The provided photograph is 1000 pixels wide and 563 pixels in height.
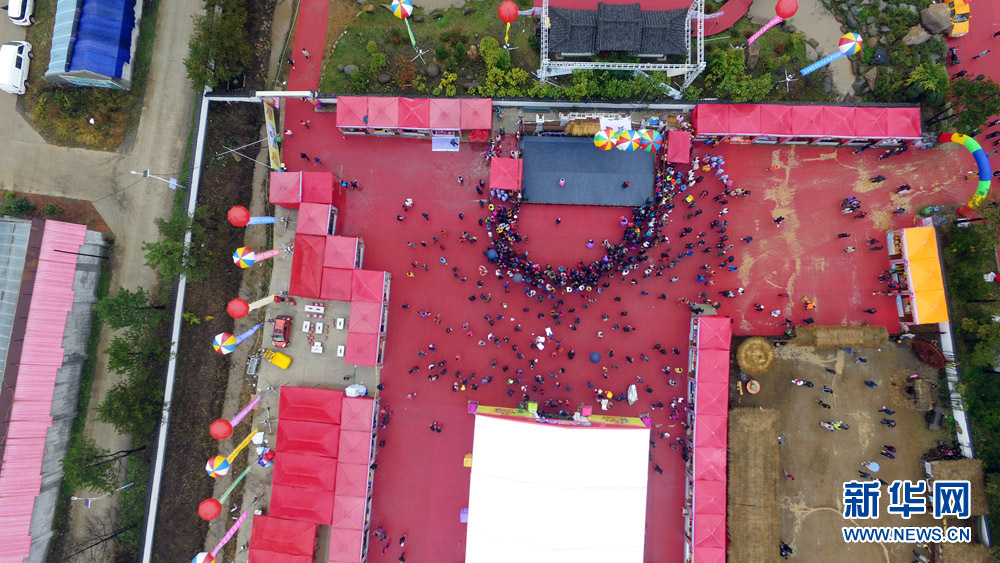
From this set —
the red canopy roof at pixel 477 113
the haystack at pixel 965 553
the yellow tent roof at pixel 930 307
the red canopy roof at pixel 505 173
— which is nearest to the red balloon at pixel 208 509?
the red canopy roof at pixel 505 173

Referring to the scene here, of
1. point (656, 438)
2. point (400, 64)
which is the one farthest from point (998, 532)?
point (400, 64)

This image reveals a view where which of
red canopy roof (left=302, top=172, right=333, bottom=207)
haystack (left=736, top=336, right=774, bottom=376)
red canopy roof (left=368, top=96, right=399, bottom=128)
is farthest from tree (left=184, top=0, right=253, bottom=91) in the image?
haystack (left=736, top=336, right=774, bottom=376)

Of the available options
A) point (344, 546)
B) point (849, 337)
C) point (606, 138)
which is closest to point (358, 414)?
point (344, 546)

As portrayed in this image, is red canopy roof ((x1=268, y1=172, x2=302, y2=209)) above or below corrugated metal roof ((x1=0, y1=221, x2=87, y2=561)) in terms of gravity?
above

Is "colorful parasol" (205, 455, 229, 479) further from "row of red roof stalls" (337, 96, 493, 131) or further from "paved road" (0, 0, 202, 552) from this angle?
"row of red roof stalls" (337, 96, 493, 131)

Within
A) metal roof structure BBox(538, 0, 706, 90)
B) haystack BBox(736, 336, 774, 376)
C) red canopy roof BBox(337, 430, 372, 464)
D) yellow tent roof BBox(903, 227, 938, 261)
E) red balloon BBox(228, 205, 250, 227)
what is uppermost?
metal roof structure BBox(538, 0, 706, 90)

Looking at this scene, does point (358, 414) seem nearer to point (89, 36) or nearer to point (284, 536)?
point (284, 536)

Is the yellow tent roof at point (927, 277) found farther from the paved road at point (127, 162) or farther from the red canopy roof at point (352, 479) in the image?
the paved road at point (127, 162)

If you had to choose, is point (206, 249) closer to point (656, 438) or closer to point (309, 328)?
point (309, 328)
